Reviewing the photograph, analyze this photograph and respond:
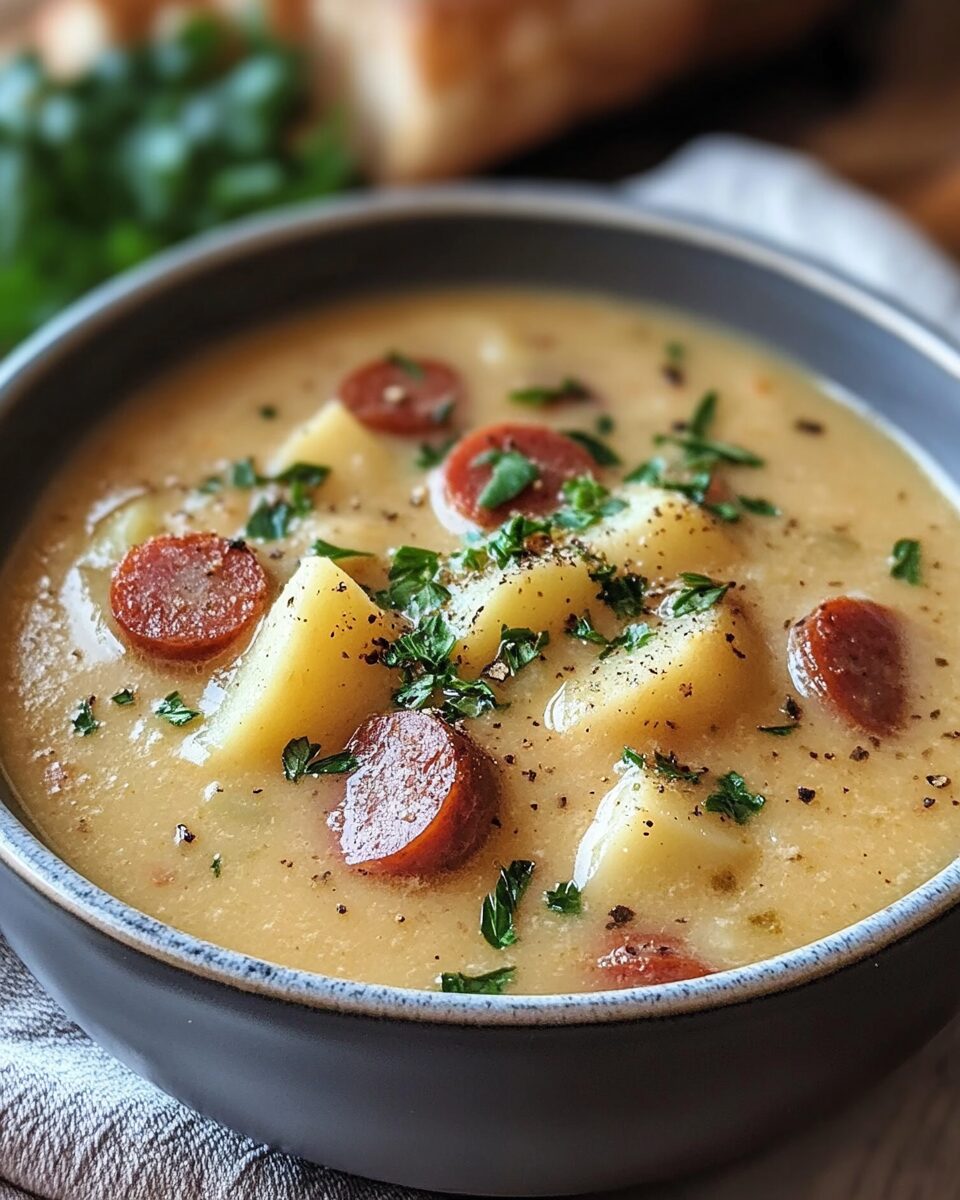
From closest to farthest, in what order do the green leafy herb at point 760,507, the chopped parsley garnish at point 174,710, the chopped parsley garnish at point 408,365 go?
the chopped parsley garnish at point 174,710 < the green leafy herb at point 760,507 < the chopped parsley garnish at point 408,365

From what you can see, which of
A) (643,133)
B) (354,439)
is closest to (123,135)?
(643,133)

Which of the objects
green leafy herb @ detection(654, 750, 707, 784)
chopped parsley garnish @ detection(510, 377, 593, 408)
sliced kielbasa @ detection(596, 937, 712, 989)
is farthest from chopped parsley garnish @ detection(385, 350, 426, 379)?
sliced kielbasa @ detection(596, 937, 712, 989)

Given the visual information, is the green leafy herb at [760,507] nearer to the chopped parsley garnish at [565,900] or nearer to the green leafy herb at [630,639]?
the green leafy herb at [630,639]

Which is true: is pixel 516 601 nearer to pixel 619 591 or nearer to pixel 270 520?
pixel 619 591

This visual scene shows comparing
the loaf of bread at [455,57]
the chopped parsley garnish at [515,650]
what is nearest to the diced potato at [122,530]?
the chopped parsley garnish at [515,650]

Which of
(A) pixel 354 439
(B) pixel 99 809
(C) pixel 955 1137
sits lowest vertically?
(C) pixel 955 1137

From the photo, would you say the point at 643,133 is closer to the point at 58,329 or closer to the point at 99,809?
the point at 58,329

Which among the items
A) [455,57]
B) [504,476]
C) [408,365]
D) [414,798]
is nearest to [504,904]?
[414,798]
